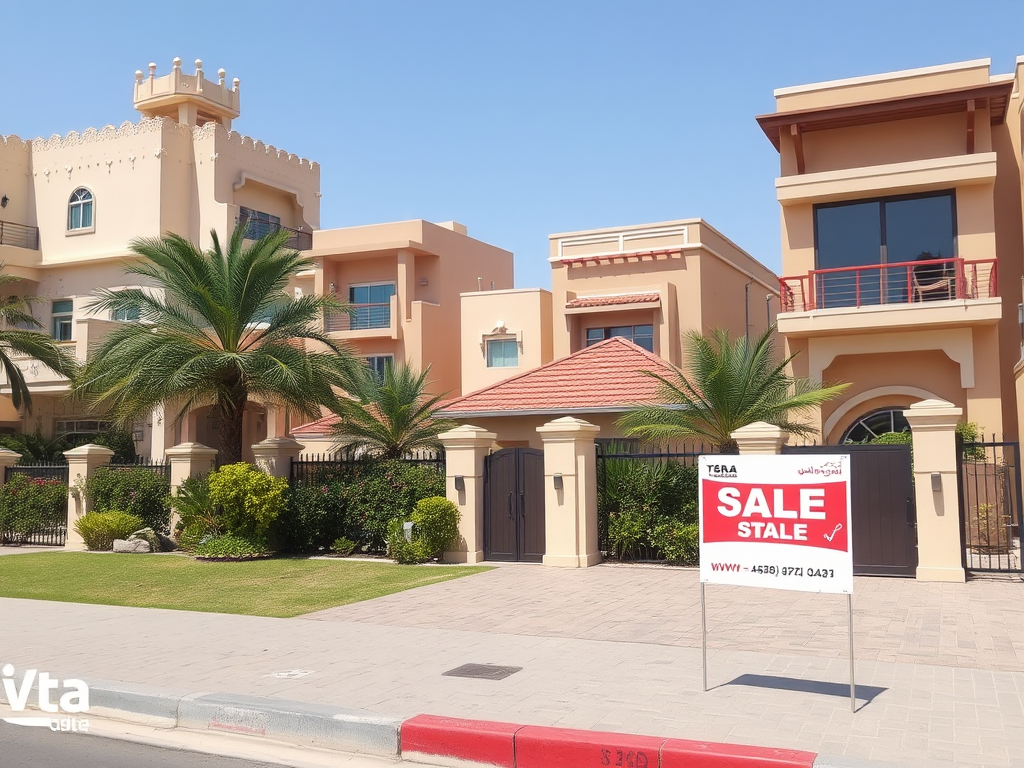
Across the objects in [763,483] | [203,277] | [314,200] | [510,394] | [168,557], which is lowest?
[168,557]

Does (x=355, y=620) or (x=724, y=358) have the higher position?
(x=724, y=358)

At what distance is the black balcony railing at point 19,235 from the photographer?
36438mm

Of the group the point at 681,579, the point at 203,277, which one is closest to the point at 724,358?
the point at 681,579

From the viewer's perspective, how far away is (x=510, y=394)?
23906mm

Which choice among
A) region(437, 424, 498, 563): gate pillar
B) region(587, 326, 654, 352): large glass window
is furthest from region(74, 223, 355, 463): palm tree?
region(587, 326, 654, 352): large glass window

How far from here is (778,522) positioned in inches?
320

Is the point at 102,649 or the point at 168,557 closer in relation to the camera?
the point at 102,649

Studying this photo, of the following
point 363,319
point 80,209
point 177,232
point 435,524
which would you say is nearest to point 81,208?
point 80,209

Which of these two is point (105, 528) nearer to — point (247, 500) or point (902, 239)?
point (247, 500)

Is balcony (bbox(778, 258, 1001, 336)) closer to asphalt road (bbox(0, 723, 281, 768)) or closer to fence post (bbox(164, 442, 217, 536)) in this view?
fence post (bbox(164, 442, 217, 536))

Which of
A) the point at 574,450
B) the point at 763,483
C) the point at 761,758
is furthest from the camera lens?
the point at 574,450

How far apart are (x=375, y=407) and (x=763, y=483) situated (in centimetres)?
1458

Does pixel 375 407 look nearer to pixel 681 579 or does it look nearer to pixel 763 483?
pixel 681 579

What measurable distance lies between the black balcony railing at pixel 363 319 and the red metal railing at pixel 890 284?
1606 cm
